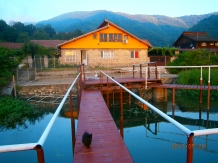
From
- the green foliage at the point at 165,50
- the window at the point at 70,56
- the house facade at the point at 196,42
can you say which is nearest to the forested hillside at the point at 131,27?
the house facade at the point at 196,42

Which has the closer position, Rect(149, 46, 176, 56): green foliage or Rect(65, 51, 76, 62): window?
Rect(65, 51, 76, 62): window

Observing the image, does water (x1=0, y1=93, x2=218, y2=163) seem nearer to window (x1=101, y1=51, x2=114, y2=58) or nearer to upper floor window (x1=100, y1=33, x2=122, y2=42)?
window (x1=101, y1=51, x2=114, y2=58)

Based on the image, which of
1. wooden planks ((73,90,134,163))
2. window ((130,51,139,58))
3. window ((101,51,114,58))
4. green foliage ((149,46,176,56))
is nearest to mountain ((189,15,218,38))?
green foliage ((149,46,176,56))

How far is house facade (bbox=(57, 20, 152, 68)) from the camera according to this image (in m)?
24.4

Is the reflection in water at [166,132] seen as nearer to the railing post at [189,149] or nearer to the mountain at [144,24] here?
the railing post at [189,149]

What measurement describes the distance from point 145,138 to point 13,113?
6492 mm

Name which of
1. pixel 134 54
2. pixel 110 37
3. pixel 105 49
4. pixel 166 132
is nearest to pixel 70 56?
pixel 105 49

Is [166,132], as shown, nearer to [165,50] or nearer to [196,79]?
[196,79]

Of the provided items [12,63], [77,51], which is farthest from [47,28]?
[12,63]

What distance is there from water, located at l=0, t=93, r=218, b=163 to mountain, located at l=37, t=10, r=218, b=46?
7226 centimetres

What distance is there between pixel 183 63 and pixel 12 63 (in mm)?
14930

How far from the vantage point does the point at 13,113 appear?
962cm

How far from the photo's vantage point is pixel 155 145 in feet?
21.1

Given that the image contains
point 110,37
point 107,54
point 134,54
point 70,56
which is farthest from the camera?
point 134,54
